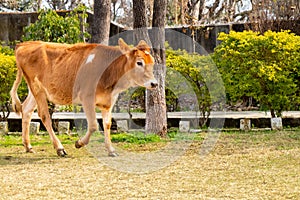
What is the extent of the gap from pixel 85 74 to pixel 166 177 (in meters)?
2.30

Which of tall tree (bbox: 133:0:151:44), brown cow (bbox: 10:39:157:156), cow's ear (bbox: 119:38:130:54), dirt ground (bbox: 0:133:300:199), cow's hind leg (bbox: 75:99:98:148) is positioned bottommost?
dirt ground (bbox: 0:133:300:199)

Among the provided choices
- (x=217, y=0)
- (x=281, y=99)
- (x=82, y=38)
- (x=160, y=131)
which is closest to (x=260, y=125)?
(x=281, y=99)

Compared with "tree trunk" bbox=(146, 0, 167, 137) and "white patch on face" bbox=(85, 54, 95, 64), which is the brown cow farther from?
"tree trunk" bbox=(146, 0, 167, 137)

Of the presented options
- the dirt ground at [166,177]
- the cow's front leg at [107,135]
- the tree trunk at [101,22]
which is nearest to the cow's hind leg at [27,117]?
the dirt ground at [166,177]

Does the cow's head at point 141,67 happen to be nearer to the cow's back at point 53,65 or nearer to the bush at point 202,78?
the cow's back at point 53,65

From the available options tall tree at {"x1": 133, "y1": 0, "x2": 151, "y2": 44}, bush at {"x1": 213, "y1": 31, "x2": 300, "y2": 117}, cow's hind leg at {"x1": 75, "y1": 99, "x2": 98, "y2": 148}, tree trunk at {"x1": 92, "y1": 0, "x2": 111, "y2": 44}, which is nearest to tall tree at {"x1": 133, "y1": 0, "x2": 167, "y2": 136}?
tall tree at {"x1": 133, "y1": 0, "x2": 151, "y2": 44}

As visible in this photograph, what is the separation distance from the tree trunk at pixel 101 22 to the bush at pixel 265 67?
2.73 meters

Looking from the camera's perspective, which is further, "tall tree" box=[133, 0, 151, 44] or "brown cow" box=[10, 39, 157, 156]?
"tall tree" box=[133, 0, 151, 44]

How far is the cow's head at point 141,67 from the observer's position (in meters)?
7.91

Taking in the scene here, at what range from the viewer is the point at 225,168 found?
7262 mm

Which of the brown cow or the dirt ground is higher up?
the brown cow

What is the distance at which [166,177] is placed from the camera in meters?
6.68

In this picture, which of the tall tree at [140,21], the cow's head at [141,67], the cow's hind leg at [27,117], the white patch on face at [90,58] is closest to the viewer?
the cow's head at [141,67]

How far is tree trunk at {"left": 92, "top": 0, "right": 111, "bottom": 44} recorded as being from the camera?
11.9 m
